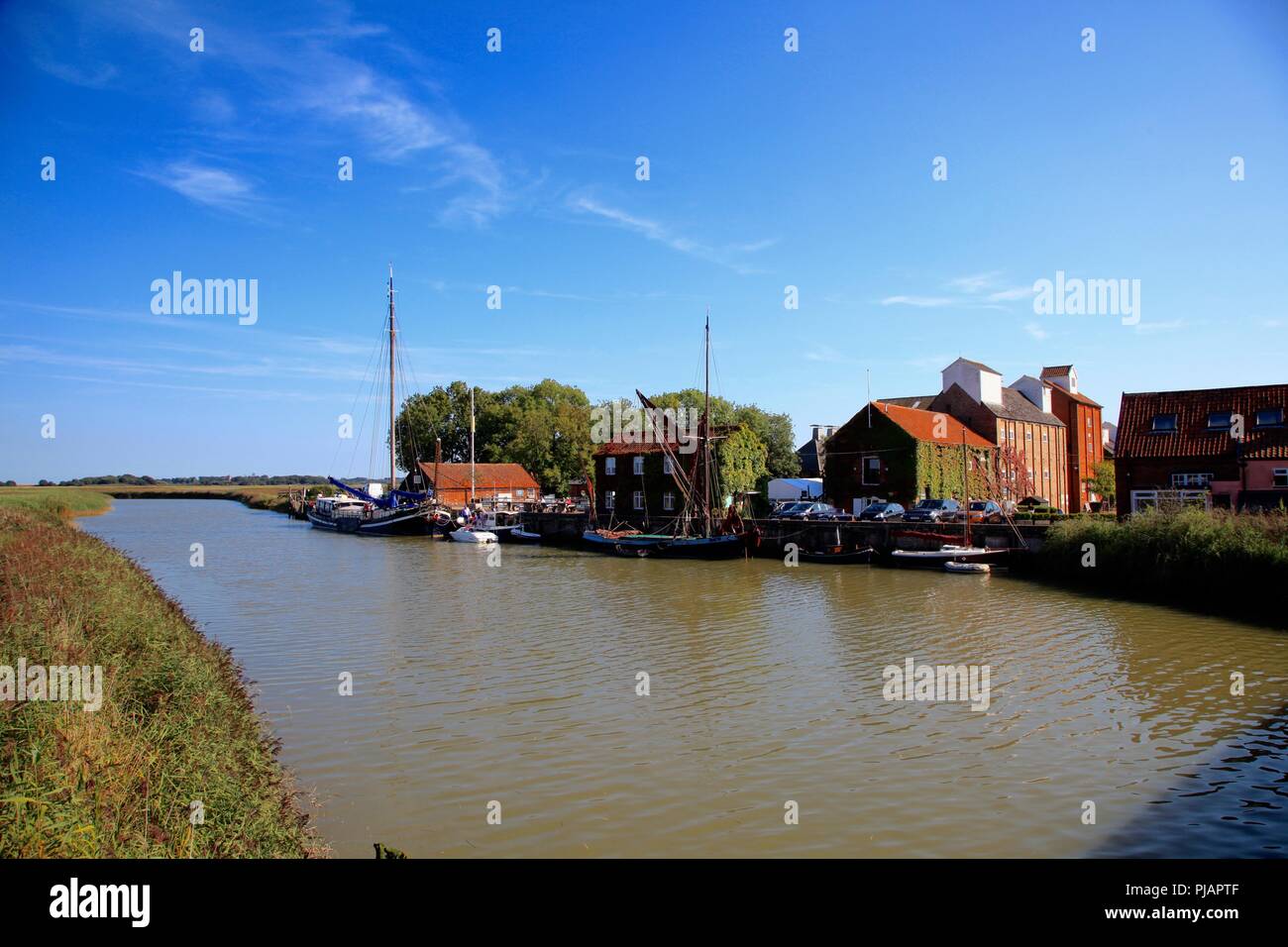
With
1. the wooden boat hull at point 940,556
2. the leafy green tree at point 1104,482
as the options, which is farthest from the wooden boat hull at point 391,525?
the leafy green tree at point 1104,482

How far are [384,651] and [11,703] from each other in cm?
1099

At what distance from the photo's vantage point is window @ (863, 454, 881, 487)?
5366 cm

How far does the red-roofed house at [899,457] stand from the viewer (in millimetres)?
52156

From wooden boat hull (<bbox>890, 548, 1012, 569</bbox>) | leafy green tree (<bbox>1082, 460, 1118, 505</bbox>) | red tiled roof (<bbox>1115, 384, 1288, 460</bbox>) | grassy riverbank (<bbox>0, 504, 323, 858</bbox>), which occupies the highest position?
red tiled roof (<bbox>1115, 384, 1288, 460</bbox>)

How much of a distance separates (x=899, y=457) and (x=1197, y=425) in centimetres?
1689

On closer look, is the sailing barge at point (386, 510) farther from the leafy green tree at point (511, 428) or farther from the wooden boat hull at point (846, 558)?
the wooden boat hull at point (846, 558)

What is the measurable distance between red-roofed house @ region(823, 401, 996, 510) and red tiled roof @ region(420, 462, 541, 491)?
42.2 m

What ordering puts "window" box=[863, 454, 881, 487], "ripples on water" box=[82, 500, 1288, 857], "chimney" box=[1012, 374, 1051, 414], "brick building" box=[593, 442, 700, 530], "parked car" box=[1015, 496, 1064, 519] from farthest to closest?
"chimney" box=[1012, 374, 1051, 414] → "brick building" box=[593, 442, 700, 530] → "window" box=[863, 454, 881, 487] → "parked car" box=[1015, 496, 1064, 519] → "ripples on water" box=[82, 500, 1288, 857]

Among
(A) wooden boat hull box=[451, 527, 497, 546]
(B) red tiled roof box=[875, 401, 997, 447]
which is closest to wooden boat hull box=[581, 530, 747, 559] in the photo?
(A) wooden boat hull box=[451, 527, 497, 546]

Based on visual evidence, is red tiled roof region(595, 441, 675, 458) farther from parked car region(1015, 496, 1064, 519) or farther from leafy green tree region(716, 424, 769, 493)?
parked car region(1015, 496, 1064, 519)

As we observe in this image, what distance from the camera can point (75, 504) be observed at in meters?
76.2

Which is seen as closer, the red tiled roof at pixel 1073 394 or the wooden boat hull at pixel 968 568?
the wooden boat hull at pixel 968 568

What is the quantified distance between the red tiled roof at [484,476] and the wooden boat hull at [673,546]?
124 ft
